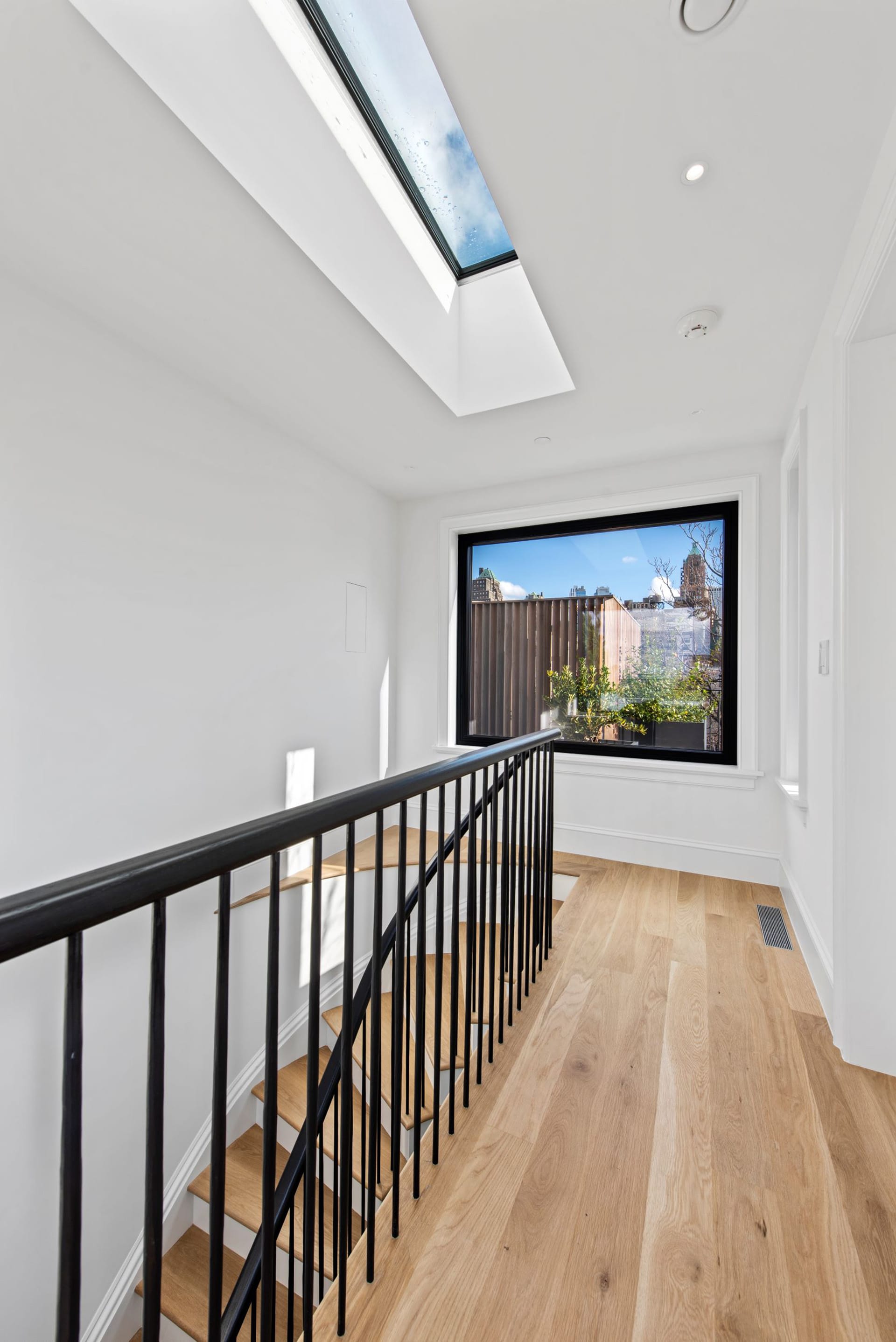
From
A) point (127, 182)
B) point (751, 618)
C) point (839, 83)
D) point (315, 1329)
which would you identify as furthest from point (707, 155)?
point (315, 1329)

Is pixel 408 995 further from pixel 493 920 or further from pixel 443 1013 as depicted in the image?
pixel 443 1013

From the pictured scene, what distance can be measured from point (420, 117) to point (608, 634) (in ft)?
8.61

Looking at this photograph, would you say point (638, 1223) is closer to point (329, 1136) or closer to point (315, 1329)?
point (315, 1329)

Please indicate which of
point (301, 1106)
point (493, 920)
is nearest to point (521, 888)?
point (493, 920)

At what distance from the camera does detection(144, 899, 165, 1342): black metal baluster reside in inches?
24.3

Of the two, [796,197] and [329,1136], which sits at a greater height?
[796,197]

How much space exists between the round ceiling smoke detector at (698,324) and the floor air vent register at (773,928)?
2.46 metres

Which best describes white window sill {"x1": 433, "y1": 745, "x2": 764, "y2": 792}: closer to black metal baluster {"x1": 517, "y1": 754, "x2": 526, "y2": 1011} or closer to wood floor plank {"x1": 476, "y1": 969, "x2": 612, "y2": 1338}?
black metal baluster {"x1": 517, "y1": 754, "x2": 526, "y2": 1011}

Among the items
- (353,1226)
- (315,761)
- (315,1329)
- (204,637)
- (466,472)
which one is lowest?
(353,1226)

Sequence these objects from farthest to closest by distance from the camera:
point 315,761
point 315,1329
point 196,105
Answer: point 315,761, point 196,105, point 315,1329

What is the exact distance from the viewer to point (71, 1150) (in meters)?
0.53

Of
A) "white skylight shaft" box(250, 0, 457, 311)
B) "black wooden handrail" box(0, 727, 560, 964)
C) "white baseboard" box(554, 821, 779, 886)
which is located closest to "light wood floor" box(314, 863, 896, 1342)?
"black wooden handrail" box(0, 727, 560, 964)

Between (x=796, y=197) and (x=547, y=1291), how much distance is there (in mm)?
2607

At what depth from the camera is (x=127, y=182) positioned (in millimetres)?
1544
